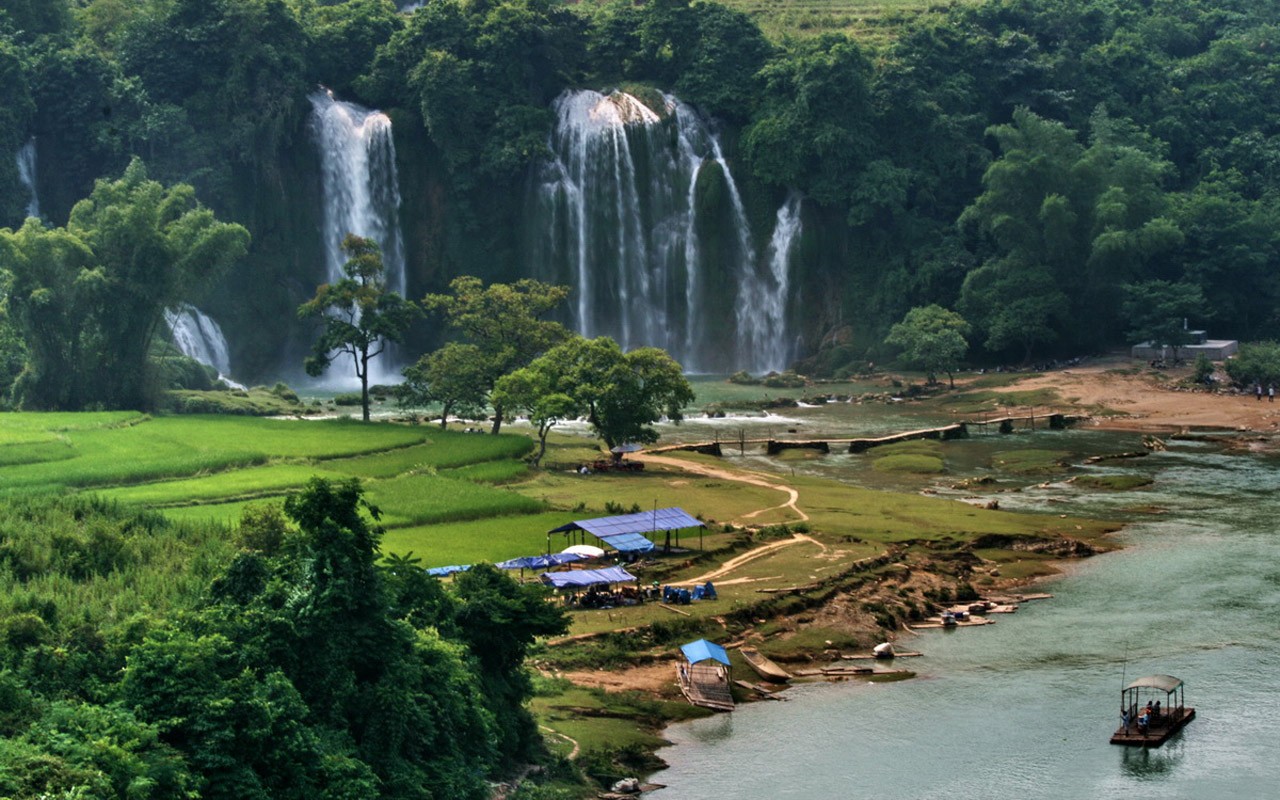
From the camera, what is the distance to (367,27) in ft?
380

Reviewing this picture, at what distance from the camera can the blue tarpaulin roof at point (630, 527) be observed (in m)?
49.2

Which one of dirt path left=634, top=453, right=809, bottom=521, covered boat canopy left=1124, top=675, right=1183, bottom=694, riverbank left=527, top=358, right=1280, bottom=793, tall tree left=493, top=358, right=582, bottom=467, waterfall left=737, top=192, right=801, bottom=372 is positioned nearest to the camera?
covered boat canopy left=1124, top=675, right=1183, bottom=694

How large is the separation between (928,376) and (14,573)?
229ft

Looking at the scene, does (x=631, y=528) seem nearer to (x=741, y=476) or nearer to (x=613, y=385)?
(x=741, y=476)

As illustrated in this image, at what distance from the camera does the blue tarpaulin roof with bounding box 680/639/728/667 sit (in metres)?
39.7

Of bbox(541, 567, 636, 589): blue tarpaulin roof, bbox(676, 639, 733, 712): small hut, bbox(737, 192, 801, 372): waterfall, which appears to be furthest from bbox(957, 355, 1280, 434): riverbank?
bbox(676, 639, 733, 712): small hut

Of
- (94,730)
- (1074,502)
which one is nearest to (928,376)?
(1074,502)

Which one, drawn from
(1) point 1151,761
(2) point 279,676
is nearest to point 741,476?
(1) point 1151,761

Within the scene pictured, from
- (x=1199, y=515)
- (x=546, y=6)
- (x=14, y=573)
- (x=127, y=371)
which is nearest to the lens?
(x=14, y=573)

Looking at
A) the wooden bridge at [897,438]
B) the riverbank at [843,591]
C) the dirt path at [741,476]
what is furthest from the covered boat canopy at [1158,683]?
the wooden bridge at [897,438]

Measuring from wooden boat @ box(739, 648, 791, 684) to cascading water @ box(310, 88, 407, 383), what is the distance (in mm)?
69390

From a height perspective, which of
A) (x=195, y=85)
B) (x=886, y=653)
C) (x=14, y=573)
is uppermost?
(x=195, y=85)

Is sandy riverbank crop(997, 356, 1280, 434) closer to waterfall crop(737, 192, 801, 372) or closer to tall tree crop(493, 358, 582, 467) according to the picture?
waterfall crop(737, 192, 801, 372)

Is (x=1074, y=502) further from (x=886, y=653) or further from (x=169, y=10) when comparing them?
(x=169, y=10)
